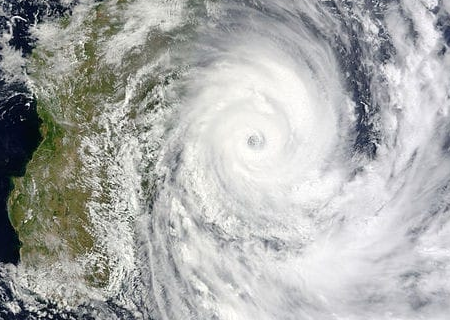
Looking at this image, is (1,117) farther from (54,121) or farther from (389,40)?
(389,40)

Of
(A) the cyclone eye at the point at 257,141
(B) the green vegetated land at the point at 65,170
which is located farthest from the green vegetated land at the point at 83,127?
(A) the cyclone eye at the point at 257,141

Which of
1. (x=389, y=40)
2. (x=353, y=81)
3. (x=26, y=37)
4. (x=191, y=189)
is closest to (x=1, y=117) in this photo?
(x=26, y=37)

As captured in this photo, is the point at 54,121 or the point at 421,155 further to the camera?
the point at 54,121

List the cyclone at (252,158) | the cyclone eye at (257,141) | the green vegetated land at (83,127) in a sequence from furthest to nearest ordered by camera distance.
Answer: the green vegetated land at (83,127)
the cyclone eye at (257,141)
the cyclone at (252,158)

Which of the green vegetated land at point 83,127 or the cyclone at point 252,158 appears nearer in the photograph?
the cyclone at point 252,158

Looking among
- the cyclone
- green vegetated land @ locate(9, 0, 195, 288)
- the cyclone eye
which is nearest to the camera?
the cyclone

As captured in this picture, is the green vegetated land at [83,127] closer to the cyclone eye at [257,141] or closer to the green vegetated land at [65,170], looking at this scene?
the green vegetated land at [65,170]

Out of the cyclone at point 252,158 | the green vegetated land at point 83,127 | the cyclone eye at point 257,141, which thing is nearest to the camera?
the cyclone at point 252,158

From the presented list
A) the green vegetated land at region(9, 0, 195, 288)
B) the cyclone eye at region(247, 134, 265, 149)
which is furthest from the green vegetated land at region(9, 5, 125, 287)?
the cyclone eye at region(247, 134, 265, 149)

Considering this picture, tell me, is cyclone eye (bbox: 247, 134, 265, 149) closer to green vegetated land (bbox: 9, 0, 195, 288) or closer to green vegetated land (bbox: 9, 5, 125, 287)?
green vegetated land (bbox: 9, 0, 195, 288)
